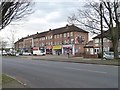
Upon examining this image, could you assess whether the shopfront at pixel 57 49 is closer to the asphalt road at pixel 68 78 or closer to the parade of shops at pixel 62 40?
the parade of shops at pixel 62 40

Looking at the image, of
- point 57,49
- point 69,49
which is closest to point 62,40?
point 57,49

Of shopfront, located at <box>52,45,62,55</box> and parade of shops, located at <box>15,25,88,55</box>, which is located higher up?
parade of shops, located at <box>15,25,88,55</box>

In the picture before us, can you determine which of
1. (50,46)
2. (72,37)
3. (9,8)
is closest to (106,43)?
(72,37)

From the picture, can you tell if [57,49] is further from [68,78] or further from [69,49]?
[68,78]

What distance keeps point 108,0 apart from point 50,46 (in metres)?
83.7

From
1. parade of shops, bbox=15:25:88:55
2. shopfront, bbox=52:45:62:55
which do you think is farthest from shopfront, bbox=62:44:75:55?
shopfront, bbox=52:45:62:55

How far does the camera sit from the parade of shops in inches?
4072

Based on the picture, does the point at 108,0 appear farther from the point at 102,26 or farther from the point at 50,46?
the point at 50,46

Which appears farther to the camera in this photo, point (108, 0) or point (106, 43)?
point (106, 43)

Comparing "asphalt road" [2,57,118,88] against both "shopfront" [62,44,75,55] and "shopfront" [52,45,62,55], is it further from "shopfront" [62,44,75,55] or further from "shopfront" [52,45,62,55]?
"shopfront" [52,45,62,55]

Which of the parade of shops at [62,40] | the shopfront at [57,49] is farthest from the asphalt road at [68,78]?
the shopfront at [57,49]

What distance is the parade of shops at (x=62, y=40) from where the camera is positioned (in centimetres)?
10344

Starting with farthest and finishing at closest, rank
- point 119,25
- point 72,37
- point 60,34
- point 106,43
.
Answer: point 60,34
point 72,37
point 106,43
point 119,25

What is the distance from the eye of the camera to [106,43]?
307 feet
